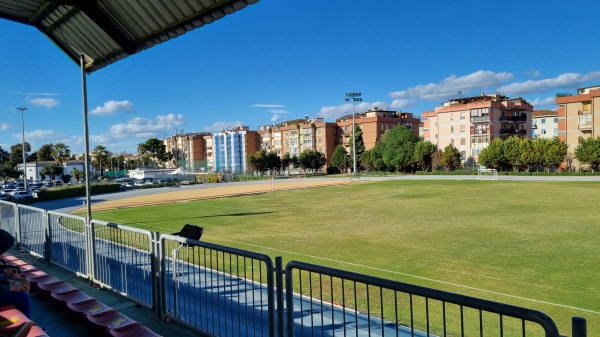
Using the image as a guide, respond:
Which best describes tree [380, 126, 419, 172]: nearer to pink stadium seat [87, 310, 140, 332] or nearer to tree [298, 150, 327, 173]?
tree [298, 150, 327, 173]

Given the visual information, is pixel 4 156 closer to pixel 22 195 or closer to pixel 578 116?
pixel 22 195

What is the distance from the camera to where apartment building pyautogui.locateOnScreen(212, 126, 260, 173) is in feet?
427

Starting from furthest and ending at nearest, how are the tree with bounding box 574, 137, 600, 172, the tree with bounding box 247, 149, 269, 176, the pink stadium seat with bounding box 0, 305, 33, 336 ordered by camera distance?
the tree with bounding box 247, 149, 269, 176
the tree with bounding box 574, 137, 600, 172
the pink stadium seat with bounding box 0, 305, 33, 336

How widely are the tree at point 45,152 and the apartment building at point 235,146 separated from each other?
161ft

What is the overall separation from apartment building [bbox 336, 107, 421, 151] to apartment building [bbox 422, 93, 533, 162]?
49.0 feet

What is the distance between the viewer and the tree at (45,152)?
4774 inches

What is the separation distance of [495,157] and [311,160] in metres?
44.4

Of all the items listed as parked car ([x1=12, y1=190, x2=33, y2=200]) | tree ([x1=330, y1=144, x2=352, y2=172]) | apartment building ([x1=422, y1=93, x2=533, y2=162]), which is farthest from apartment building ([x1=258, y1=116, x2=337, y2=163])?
parked car ([x1=12, y1=190, x2=33, y2=200])

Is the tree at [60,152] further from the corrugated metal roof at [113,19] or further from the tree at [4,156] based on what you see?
the corrugated metal roof at [113,19]

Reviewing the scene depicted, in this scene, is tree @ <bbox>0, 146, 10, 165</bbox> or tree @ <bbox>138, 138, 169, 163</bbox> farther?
tree @ <bbox>138, 138, 169, 163</bbox>

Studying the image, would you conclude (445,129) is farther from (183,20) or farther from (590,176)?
(183,20)

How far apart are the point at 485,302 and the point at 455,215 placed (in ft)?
71.6

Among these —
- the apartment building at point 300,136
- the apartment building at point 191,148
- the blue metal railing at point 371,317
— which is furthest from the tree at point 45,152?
the blue metal railing at point 371,317

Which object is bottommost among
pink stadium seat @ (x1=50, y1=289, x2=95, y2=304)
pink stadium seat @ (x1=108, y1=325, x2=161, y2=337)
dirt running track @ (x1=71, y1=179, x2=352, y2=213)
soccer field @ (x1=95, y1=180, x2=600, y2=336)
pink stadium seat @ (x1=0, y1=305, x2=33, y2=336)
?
dirt running track @ (x1=71, y1=179, x2=352, y2=213)
